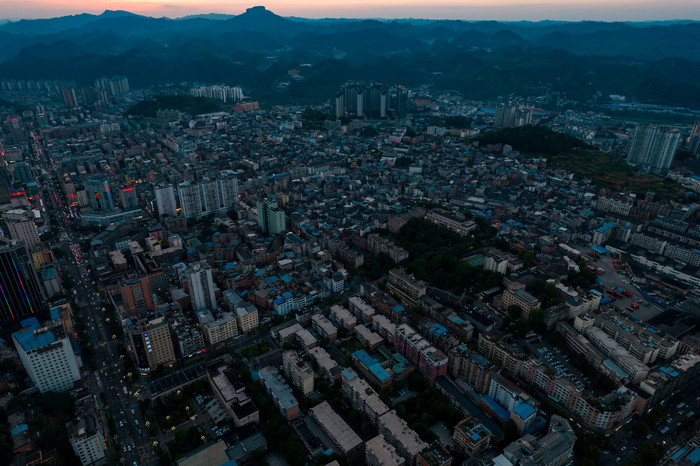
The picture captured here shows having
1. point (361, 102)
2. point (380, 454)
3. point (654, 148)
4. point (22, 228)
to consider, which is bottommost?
point (380, 454)

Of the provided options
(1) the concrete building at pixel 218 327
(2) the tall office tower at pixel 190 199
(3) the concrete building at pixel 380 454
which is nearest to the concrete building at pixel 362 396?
(3) the concrete building at pixel 380 454

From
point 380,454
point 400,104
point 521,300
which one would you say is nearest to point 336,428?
point 380,454

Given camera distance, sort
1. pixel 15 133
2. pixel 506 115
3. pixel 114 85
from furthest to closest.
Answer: pixel 114 85, pixel 506 115, pixel 15 133

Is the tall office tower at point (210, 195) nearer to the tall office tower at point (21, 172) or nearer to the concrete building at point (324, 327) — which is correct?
the concrete building at point (324, 327)

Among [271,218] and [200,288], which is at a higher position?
[271,218]

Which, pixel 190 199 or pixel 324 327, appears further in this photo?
pixel 190 199

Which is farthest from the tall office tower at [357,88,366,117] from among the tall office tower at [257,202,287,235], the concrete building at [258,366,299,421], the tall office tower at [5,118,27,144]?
the concrete building at [258,366,299,421]

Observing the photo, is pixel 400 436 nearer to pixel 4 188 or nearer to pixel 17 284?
pixel 17 284

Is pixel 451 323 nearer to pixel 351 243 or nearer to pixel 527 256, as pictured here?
pixel 527 256
